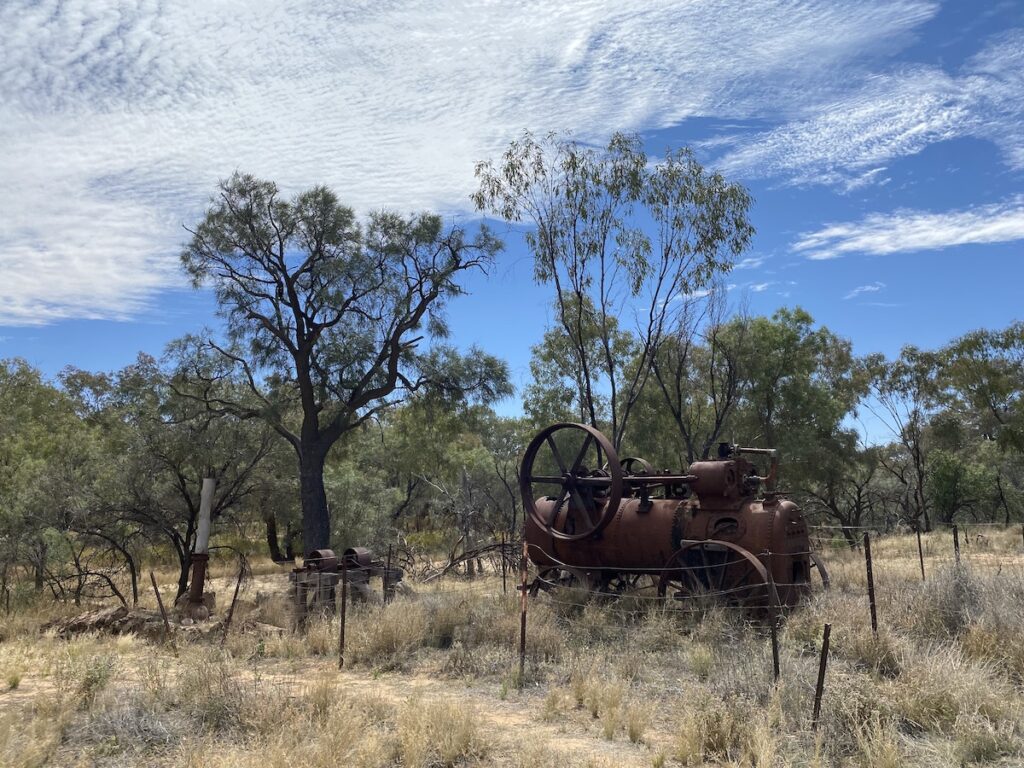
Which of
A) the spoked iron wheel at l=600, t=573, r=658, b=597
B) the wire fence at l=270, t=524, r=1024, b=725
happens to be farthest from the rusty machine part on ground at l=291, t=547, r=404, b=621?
the spoked iron wheel at l=600, t=573, r=658, b=597

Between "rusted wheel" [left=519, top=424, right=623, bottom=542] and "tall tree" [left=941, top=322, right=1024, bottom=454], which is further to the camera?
"tall tree" [left=941, top=322, right=1024, bottom=454]

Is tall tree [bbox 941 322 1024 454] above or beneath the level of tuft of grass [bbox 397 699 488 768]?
above

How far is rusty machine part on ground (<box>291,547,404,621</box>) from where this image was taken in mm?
12859

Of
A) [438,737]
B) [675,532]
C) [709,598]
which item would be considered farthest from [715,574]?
[438,737]

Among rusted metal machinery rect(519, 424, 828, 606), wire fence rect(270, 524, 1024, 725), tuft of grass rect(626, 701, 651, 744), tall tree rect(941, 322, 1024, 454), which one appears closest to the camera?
tuft of grass rect(626, 701, 651, 744)

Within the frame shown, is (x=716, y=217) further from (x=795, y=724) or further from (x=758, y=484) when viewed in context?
(x=795, y=724)

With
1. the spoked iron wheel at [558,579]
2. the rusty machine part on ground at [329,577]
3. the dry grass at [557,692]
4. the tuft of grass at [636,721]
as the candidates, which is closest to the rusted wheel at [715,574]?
the dry grass at [557,692]

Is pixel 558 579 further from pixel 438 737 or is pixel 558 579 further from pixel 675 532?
pixel 438 737

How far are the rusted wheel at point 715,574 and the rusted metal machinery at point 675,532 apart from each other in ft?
0.05

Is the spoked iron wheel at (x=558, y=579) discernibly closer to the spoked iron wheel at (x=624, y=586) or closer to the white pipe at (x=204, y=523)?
the spoked iron wheel at (x=624, y=586)

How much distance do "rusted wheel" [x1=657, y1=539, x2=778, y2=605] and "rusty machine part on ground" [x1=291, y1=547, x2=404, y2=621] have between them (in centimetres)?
494

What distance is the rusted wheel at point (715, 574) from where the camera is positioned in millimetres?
10773

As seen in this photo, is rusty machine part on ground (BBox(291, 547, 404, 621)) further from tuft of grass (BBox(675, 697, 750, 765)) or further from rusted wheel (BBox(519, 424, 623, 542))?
tuft of grass (BBox(675, 697, 750, 765))

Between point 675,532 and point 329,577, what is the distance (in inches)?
222
